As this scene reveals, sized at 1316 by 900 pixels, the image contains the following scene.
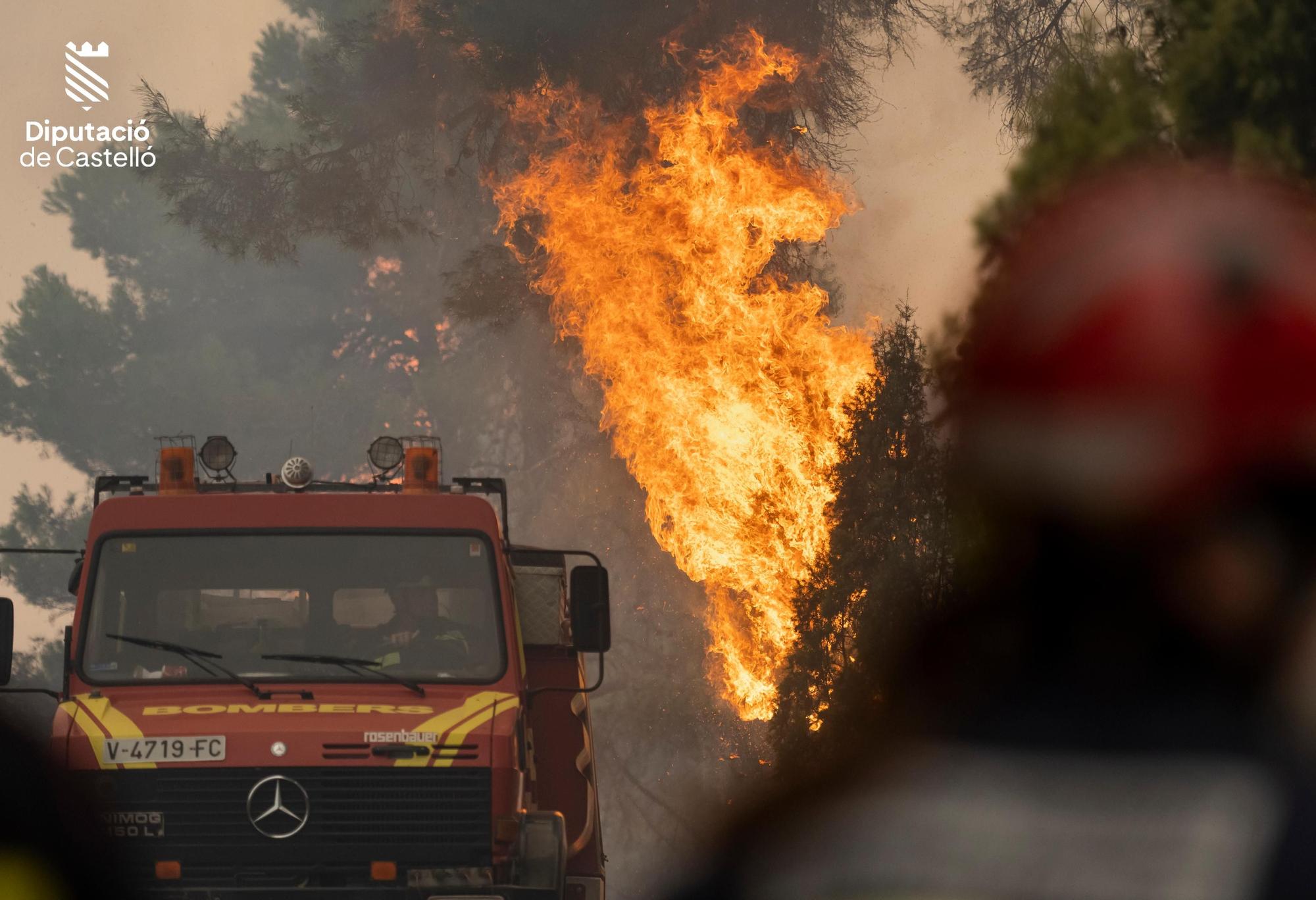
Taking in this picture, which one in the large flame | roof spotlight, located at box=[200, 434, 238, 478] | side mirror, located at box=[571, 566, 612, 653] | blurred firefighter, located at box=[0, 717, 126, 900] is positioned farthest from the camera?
the large flame

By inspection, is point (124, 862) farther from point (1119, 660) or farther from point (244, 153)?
point (244, 153)

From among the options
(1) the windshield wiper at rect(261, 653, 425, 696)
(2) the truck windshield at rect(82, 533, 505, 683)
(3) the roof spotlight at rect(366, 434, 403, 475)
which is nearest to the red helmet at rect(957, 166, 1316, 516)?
(2) the truck windshield at rect(82, 533, 505, 683)

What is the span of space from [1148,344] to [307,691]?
16.0 ft

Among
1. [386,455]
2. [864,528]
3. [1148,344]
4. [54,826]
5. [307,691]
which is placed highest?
[1148,344]

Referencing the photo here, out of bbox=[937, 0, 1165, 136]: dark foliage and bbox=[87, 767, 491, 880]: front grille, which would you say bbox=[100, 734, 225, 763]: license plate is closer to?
bbox=[87, 767, 491, 880]: front grille

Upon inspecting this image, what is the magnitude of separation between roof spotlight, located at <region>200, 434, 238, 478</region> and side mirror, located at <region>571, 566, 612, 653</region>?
2376 millimetres

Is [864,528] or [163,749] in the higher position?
[864,528]

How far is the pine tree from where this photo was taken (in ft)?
51.1

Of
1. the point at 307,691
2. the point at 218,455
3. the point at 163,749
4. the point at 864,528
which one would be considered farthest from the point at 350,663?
the point at 864,528

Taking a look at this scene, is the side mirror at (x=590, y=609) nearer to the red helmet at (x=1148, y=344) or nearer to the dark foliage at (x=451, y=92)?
the red helmet at (x=1148, y=344)

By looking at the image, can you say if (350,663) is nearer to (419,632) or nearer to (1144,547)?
(419,632)

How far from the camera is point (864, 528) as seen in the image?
52.5ft

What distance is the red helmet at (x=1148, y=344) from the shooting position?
6.84 metres

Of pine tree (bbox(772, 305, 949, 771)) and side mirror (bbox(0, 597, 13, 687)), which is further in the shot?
pine tree (bbox(772, 305, 949, 771))
